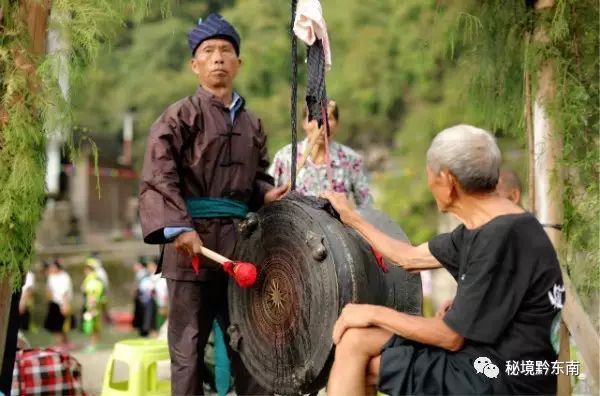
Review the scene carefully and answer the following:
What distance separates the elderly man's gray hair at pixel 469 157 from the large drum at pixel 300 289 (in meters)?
0.73

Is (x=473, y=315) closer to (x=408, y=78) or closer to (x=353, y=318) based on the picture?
(x=353, y=318)

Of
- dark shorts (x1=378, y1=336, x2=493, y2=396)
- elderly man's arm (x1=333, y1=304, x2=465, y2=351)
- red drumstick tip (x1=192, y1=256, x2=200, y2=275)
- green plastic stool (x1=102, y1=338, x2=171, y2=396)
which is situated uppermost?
red drumstick tip (x1=192, y1=256, x2=200, y2=275)

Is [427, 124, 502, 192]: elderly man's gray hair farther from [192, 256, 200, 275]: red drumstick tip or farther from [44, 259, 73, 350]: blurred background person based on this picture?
[44, 259, 73, 350]: blurred background person

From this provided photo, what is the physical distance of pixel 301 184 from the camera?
6.04 metres

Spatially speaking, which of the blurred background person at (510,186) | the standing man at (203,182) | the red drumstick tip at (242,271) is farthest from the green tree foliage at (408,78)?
the red drumstick tip at (242,271)

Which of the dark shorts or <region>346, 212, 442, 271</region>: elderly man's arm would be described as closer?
A: the dark shorts

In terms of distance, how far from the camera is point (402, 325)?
3053 mm

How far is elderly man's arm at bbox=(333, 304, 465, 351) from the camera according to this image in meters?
2.95

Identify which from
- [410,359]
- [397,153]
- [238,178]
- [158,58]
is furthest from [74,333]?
[410,359]

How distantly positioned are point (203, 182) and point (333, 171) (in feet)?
6.00

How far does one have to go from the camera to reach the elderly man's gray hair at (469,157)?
2.95 meters

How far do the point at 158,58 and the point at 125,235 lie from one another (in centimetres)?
708

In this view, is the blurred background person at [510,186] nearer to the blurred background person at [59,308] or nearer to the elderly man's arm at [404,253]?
the elderly man's arm at [404,253]

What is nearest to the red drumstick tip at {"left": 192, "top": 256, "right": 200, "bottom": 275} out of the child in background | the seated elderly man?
the seated elderly man
